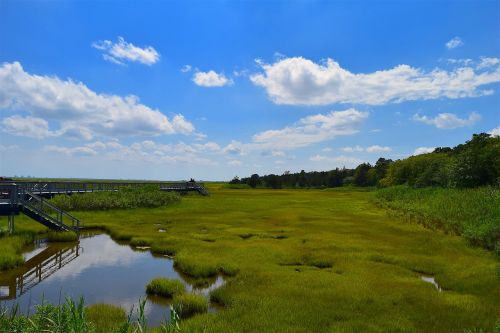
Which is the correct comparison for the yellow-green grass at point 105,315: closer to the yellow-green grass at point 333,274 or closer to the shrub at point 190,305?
the shrub at point 190,305

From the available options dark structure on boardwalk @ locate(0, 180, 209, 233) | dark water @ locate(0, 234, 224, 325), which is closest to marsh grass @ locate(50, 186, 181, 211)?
dark structure on boardwalk @ locate(0, 180, 209, 233)

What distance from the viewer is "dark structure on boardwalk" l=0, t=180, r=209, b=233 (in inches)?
1123

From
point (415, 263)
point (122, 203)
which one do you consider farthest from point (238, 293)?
point (122, 203)

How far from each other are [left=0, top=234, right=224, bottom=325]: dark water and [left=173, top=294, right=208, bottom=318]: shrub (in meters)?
0.57

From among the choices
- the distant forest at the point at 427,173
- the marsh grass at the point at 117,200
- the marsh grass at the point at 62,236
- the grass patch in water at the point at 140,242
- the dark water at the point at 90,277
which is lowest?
the dark water at the point at 90,277

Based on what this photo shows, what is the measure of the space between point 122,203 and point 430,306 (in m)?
42.3

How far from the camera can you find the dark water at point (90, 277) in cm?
1555

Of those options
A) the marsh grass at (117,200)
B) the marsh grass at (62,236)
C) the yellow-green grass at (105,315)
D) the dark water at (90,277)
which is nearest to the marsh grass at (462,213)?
the dark water at (90,277)

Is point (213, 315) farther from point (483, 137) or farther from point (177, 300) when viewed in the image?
point (483, 137)

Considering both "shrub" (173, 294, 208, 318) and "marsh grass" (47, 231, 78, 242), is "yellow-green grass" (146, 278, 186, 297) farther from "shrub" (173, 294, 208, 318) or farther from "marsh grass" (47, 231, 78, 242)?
"marsh grass" (47, 231, 78, 242)

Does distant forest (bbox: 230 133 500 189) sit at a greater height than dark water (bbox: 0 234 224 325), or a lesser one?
greater

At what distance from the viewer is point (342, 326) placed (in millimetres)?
12195

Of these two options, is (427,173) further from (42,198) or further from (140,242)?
(42,198)

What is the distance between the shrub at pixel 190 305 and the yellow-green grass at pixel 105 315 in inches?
76.8
